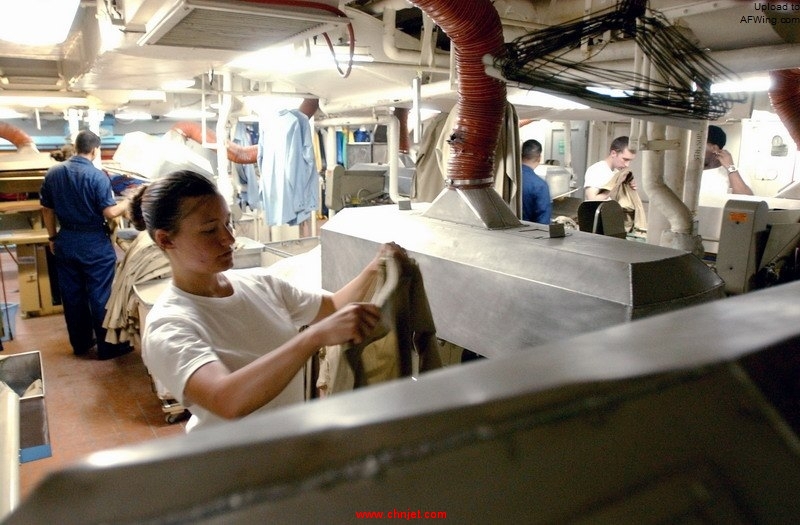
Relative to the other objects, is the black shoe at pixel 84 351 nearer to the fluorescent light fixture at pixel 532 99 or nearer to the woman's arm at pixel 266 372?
the fluorescent light fixture at pixel 532 99

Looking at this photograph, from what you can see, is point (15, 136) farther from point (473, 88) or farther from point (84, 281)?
point (473, 88)

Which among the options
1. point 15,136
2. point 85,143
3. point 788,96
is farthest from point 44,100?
point 788,96

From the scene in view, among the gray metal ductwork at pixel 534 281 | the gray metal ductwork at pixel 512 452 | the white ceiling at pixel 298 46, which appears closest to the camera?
the gray metal ductwork at pixel 512 452

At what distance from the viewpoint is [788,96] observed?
341 cm

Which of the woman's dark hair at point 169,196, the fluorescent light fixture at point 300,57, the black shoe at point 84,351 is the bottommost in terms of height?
the black shoe at point 84,351

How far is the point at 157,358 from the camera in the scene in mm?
1357

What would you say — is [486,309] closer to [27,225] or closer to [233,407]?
[233,407]

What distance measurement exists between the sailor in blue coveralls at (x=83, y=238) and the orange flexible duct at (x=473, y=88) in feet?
11.7

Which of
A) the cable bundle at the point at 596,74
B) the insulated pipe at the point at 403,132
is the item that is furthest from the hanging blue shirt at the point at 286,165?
the cable bundle at the point at 596,74

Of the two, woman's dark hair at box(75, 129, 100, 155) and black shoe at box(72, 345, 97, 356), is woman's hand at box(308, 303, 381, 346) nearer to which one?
woman's dark hair at box(75, 129, 100, 155)

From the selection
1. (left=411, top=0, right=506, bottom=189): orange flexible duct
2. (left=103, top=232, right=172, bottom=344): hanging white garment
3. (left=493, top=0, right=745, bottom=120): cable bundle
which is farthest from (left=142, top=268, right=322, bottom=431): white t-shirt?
(left=103, top=232, right=172, bottom=344): hanging white garment

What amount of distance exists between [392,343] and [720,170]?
4908mm

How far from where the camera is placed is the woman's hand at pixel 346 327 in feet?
4.11

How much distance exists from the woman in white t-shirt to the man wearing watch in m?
4.32
